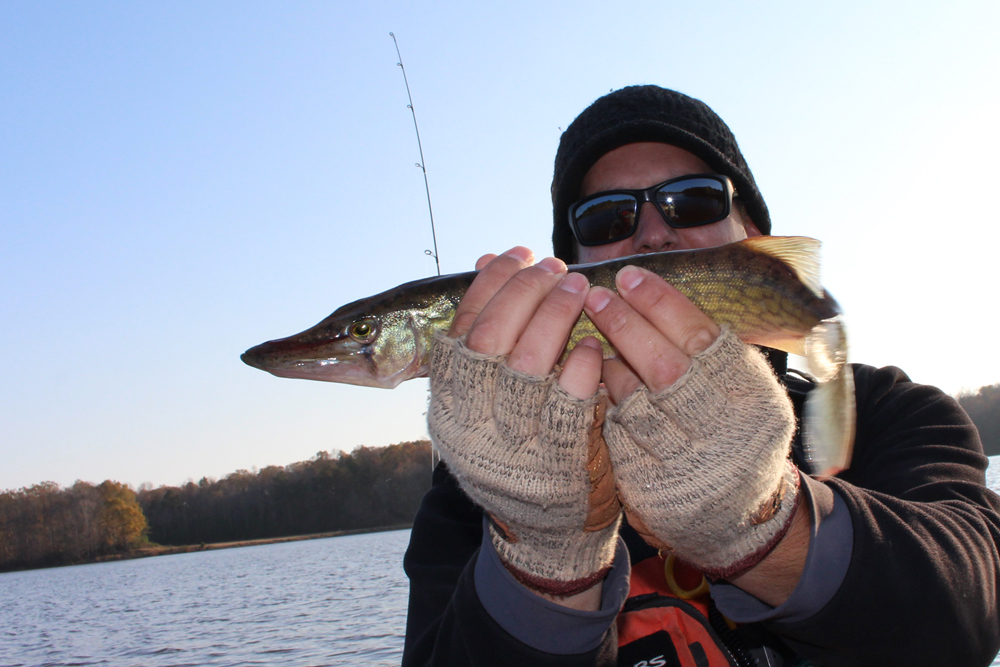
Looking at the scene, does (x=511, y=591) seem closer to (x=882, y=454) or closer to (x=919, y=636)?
(x=919, y=636)

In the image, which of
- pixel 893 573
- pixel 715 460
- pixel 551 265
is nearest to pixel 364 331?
pixel 551 265

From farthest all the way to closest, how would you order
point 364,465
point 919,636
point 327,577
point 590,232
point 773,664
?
point 364,465 < point 327,577 < point 590,232 < point 773,664 < point 919,636

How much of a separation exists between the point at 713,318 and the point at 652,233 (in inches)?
39.8

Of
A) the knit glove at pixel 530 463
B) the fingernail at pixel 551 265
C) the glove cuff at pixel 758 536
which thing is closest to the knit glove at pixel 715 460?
the glove cuff at pixel 758 536

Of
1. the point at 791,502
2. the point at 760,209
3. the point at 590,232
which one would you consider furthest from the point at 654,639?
the point at 760,209

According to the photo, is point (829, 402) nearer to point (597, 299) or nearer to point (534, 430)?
point (597, 299)

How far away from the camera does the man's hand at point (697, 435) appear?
1564 mm

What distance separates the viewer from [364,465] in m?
50.9

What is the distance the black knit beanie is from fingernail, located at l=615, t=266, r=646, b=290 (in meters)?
1.51

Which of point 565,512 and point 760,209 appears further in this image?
point 760,209

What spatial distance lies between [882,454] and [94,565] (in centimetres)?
6913

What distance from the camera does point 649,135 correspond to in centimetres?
311

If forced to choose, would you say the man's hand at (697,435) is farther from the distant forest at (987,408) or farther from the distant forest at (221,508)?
the distant forest at (987,408)

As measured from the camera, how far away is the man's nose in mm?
2871
